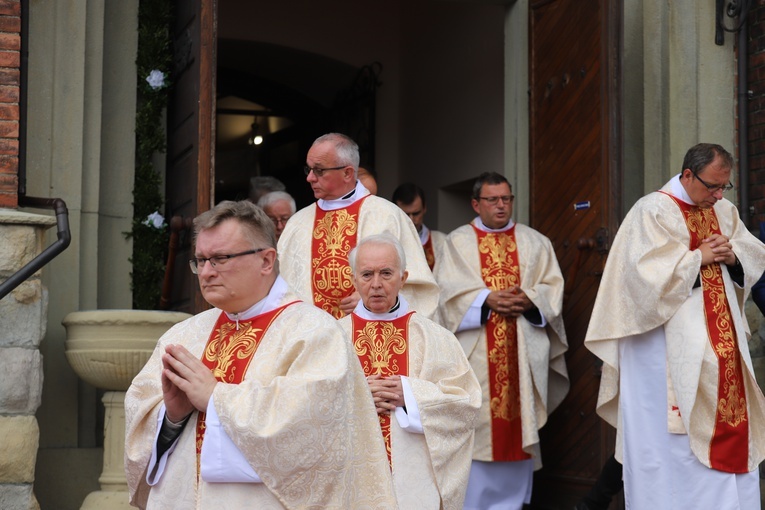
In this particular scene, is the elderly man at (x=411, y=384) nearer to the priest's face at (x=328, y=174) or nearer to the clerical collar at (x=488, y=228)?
the priest's face at (x=328, y=174)

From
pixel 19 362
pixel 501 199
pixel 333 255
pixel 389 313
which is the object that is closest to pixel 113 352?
pixel 19 362

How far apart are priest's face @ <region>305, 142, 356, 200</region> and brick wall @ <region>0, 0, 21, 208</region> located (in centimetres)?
155

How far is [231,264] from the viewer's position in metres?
4.16

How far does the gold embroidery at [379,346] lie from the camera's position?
5625 mm

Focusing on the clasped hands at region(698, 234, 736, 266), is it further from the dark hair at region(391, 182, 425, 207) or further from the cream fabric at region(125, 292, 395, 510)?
the cream fabric at region(125, 292, 395, 510)

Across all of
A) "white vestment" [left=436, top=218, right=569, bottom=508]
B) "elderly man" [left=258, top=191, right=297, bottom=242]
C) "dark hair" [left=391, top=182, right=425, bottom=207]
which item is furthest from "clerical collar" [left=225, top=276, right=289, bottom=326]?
"dark hair" [left=391, top=182, right=425, bottom=207]

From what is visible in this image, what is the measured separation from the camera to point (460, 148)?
11.5 metres

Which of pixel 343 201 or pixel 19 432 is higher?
pixel 343 201

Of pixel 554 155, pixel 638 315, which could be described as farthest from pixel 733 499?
pixel 554 155

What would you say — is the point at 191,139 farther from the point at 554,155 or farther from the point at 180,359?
the point at 180,359

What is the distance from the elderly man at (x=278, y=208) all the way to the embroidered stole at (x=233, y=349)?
3.43 meters

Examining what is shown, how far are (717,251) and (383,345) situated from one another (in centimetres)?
210

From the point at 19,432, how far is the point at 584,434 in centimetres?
348

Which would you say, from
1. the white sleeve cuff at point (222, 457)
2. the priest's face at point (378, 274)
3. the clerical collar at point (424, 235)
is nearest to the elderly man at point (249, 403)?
the white sleeve cuff at point (222, 457)
